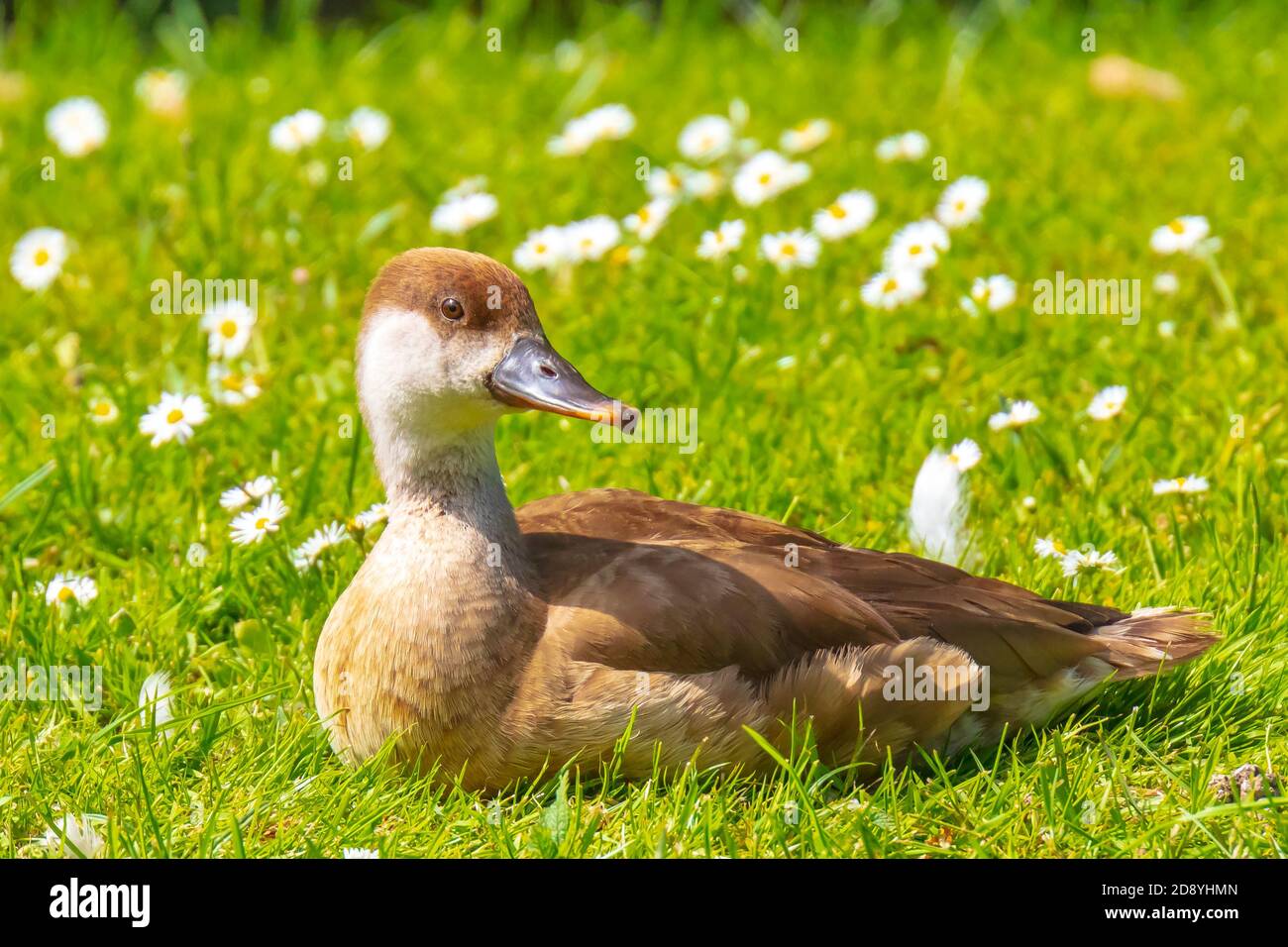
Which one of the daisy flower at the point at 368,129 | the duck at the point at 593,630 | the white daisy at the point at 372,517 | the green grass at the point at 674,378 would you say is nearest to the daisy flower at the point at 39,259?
the green grass at the point at 674,378

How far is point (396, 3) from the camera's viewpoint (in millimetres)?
8945

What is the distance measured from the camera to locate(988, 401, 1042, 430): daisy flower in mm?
4578

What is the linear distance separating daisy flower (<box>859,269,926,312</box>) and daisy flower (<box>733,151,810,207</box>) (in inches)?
23.5

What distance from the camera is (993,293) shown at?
5227 millimetres

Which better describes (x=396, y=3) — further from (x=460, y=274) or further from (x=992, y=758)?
(x=992, y=758)

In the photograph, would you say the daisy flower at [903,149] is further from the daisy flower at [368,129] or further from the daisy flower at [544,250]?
the daisy flower at [368,129]

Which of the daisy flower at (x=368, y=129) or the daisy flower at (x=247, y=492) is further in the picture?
the daisy flower at (x=368, y=129)

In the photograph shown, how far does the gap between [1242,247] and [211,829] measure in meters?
4.28

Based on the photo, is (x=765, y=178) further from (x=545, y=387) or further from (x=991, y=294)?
(x=545, y=387)

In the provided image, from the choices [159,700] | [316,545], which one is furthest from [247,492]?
[159,700]

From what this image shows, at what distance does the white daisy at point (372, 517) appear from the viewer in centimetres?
414

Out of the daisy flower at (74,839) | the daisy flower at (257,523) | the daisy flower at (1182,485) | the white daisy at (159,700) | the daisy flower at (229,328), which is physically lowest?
the daisy flower at (74,839)

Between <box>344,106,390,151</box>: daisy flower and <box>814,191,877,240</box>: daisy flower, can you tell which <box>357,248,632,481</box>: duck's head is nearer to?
<box>814,191,877,240</box>: daisy flower

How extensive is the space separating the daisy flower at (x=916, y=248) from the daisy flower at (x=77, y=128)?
3044 mm
